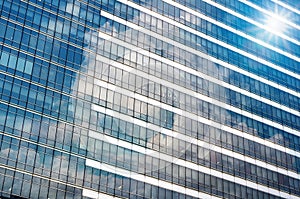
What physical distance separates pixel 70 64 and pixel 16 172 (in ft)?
54.5

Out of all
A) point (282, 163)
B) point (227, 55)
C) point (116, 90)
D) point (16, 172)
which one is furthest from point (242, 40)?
point (16, 172)

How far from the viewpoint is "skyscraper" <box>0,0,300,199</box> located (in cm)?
6844

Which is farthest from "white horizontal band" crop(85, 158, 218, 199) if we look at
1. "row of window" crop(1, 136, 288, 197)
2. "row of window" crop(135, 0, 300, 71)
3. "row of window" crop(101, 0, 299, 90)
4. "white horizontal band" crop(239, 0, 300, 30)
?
"white horizontal band" crop(239, 0, 300, 30)

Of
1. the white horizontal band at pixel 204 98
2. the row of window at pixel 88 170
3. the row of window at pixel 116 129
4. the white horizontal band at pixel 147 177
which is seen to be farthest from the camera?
the white horizontal band at pixel 204 98

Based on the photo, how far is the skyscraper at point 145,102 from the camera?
6844cm

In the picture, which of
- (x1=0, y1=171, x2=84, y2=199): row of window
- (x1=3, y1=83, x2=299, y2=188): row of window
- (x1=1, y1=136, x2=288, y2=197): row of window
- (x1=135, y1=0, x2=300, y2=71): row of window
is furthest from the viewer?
(x1=135, y1=0, x2=300, y2=71): row of window

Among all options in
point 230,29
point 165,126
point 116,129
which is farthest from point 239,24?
point 116,129

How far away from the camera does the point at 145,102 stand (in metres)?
78.6

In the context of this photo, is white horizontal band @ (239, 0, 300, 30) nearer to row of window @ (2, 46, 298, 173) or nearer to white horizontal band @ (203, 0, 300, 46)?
white horizontal band @ (203, 0, 300, 46)

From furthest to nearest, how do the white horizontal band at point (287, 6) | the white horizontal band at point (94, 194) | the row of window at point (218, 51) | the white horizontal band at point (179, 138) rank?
the white horizontal band at point (287, 6) < the row of window at point (218, 51) < the white horizontal band at point (179, 138) < the white horizontal band at point (94, 194)

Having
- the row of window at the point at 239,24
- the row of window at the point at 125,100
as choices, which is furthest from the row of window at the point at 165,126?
the row of window at the point at 239,24

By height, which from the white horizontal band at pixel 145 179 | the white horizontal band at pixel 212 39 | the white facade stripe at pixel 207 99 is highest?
the white horizontal band at pixel 212 39

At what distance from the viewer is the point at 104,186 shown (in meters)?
69.9

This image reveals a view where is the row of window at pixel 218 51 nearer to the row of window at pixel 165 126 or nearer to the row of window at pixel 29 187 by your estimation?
the row of window at pixel 165 126
